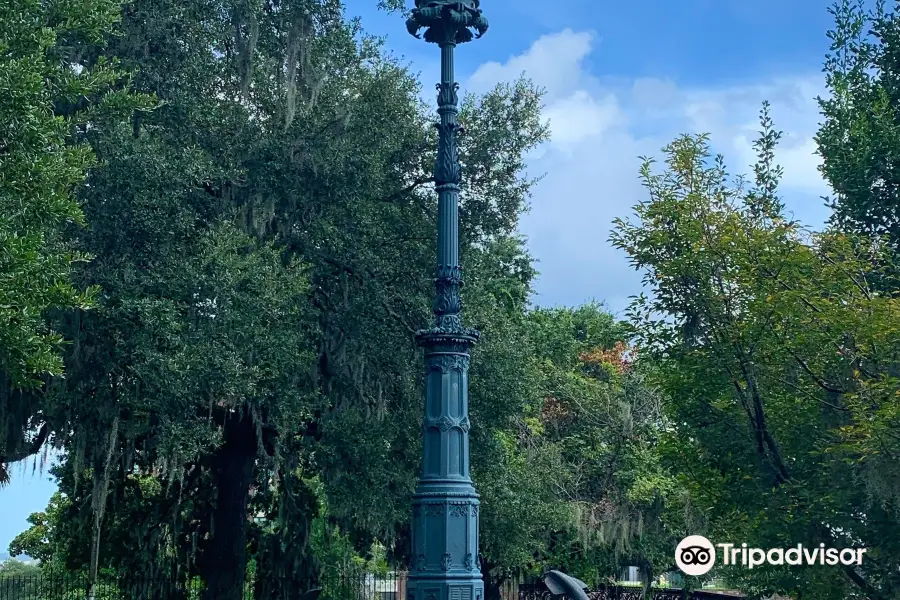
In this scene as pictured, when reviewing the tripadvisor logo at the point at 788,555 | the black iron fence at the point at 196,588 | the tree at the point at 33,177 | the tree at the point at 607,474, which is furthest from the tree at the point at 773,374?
the tree at the point at 607,474

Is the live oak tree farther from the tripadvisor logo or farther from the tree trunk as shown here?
the tripadvisor logo

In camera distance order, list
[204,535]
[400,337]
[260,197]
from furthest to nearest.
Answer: [204,535]
[400,337]
[260,197]

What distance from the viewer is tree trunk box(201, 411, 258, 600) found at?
21422mm

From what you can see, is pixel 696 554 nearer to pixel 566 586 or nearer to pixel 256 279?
pixel 256 279

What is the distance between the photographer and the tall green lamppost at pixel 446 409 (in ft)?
36.7

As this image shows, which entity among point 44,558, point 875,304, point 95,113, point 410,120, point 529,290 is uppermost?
point 529,290

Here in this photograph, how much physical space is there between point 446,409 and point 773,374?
639cm

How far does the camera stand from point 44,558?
4078cm

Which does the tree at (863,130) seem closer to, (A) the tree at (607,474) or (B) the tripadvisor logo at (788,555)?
(B) the tripadvisor logo at (788,555)

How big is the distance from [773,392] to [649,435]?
20467 millimetres

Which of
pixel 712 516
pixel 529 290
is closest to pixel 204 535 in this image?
pixel 712 516

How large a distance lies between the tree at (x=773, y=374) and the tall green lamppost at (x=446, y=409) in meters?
4.91

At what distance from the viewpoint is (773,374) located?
52.1 feet

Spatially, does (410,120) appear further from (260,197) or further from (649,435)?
(649,435)
